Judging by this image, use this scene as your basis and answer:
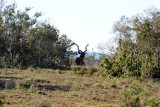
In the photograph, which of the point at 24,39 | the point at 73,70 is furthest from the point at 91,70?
the point at 24,39

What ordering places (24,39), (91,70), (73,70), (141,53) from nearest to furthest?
(141,53) → (91,70) → (73,70) → (24,39)

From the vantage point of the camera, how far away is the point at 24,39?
912 inches

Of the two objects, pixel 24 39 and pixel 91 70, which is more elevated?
pixel 24 39

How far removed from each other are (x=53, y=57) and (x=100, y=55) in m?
11.7

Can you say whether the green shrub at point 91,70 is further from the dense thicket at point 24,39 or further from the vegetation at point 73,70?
the dense thicket at point 24,39

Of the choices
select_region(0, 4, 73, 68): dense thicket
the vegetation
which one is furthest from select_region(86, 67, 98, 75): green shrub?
select_region(0, 4, 73, 68): dense thicket

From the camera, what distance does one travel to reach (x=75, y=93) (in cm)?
921

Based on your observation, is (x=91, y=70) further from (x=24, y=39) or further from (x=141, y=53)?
(x=24, y=39)

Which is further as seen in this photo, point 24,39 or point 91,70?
point 24,39

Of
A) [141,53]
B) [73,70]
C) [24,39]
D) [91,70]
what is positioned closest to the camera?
[141,53]

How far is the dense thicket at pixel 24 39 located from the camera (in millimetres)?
21953

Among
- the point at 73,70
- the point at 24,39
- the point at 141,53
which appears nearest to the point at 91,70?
the point at 73,70

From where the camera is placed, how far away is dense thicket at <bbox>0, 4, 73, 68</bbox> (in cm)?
2195

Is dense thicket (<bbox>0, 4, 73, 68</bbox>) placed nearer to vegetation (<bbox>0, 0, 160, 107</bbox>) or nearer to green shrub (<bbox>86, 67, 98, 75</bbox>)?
vegetation (<bbox>0, 0, 160, 107</bbox>)
